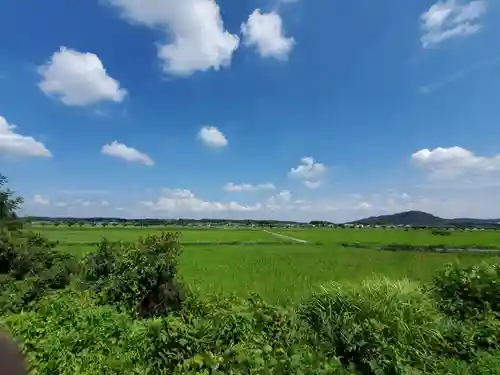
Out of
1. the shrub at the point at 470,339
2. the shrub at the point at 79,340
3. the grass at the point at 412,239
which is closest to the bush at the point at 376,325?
the shrub at the point at 470,339

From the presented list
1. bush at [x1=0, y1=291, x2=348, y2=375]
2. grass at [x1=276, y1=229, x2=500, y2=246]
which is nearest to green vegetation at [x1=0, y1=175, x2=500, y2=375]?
bush at [x1=0, y1=291, x2=348, y2=375]

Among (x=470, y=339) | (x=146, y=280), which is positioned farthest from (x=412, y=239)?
(x=146, y=280)

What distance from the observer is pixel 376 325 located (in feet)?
14.0

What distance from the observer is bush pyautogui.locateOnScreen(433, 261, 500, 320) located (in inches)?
225

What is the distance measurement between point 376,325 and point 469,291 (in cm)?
254

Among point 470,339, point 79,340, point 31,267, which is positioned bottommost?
point 470,339

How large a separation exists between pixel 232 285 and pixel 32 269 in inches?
211

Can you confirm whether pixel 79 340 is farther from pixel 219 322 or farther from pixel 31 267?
pixel 31 267

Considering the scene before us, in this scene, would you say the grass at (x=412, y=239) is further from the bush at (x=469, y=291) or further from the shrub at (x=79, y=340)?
the shrub at (x=79, y=340)

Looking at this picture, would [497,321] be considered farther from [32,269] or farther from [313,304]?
[32,269]

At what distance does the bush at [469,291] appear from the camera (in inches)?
225

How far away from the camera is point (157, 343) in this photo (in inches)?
137

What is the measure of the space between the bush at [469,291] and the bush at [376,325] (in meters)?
0.41

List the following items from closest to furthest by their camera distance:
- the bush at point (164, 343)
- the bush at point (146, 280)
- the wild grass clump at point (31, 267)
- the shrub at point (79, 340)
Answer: the bush at point (164, 343) < the shrub at point (79, 340) < the bush at point (146, 280) < the wild grass clump at point (31, 267)
